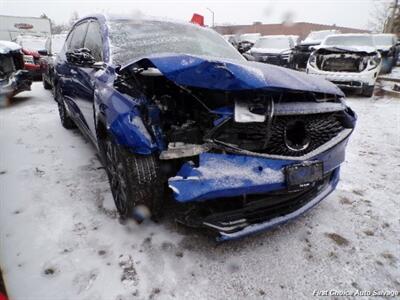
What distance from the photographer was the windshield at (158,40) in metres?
2.61

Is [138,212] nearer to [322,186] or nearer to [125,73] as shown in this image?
[125,73]

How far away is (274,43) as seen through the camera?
12438mm

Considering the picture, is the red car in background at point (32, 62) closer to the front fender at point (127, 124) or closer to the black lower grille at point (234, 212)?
the front fender at point (127, 124)

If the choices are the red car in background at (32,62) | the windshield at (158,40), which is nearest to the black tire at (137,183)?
the windshield at (158,40)

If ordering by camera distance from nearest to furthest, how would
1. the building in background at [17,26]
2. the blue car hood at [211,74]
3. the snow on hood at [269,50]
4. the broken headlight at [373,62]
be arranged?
the blue car hood at [211,74] < the broken headlight at [373,62] < the snow on hood at [269,50] < the building in background at [17,26]

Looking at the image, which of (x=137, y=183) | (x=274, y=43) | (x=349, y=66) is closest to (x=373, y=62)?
(x=349, y=66)

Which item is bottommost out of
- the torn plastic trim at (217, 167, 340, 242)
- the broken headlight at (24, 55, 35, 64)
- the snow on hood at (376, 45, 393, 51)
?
the broken headlight at (24, 55, 35, 64)

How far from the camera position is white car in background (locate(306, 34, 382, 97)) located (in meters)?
6.95

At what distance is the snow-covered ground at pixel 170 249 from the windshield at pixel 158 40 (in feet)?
4.24

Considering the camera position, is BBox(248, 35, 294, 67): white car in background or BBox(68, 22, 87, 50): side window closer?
BBox(68, 22, 87, 50): side window

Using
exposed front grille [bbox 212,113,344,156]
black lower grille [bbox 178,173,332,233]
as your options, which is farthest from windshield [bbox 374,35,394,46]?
black lower grille [bbox 178,173,332,233]

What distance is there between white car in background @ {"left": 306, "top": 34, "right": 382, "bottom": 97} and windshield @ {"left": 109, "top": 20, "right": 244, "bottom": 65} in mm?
4644

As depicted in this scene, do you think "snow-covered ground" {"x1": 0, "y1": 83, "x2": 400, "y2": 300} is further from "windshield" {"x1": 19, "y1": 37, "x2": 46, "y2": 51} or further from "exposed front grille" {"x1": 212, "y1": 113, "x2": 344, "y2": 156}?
"windshield" {"x1": 19, "y1": 37, "x2": 46, "y2": 51}

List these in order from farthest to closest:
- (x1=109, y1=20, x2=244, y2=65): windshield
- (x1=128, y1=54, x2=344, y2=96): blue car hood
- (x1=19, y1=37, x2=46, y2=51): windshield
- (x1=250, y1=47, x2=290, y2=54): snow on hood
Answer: (x1=19, y1=37, x2=46, y2=51): windshield, (x1=250, y1=47, x2=290, y2=54): snow on hood, (x1=109, y1=20, x2=244, y2=65): windshield, (x1=128, y1=54, x2=344, y2=96): blue car hood
